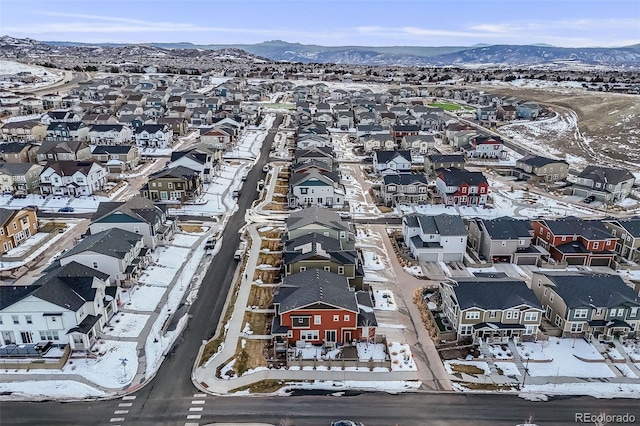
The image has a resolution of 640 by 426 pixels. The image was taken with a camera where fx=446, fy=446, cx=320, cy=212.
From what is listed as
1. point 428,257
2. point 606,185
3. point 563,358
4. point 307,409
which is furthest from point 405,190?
point 307,409

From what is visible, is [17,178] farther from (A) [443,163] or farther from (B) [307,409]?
(A) [443,163]

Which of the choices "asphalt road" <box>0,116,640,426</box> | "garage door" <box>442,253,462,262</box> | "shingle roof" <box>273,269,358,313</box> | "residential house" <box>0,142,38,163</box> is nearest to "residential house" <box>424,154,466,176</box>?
"garage door" <box>442,253,462,262</box>

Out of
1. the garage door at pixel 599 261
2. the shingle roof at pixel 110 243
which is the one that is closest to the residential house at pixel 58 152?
the shingle roof at pixel 110 243

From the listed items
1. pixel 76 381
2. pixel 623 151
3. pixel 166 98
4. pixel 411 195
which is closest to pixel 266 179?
pixel 411 195

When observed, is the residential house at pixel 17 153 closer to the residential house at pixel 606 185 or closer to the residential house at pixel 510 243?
the residential house at pixel 510 243

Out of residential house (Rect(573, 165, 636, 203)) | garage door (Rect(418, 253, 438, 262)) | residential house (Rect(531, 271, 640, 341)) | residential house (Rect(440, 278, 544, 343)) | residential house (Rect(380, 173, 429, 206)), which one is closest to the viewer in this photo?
residential house (Rect(440, 278, 544, 343))

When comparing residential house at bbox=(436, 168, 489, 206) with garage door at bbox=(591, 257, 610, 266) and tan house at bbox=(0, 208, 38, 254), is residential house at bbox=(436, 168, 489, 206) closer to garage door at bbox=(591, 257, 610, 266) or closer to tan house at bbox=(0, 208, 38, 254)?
garage door at bbox=(591, 257, 610, 266)
